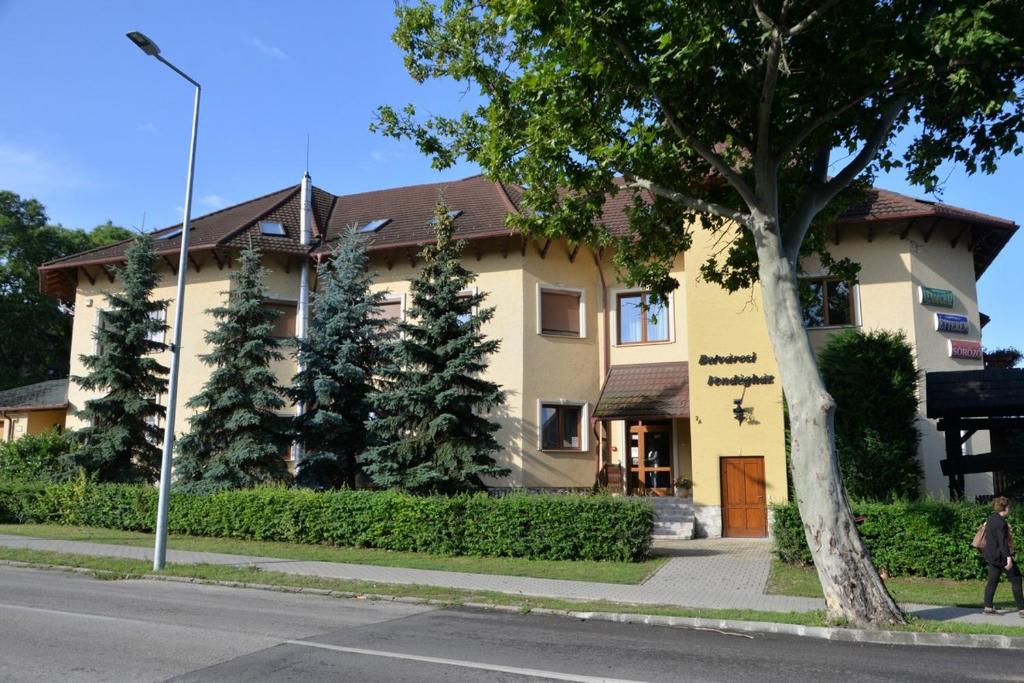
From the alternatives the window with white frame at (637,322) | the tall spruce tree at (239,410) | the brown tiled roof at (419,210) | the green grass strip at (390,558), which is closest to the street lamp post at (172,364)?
the green grass strip at (390,558)

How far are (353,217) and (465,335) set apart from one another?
35.9 ft

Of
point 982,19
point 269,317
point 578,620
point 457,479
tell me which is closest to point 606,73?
point 982,19

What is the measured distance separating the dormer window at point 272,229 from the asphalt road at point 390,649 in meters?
16.7

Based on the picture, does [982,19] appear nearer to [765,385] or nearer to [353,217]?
[765,385]

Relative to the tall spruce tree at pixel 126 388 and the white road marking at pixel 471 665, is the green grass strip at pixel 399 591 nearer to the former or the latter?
the white road marking at pixel 471 665

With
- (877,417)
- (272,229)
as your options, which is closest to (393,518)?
(877,417)

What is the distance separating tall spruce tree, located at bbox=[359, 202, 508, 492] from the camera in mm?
18875

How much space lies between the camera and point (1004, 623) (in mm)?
10305

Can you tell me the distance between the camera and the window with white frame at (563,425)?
897 inches

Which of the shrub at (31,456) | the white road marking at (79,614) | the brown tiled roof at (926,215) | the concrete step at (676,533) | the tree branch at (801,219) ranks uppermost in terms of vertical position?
the brown tiled roof at (926,215)

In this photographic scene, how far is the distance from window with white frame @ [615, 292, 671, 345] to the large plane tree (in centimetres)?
850

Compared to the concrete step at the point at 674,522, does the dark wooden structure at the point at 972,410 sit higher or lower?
higher

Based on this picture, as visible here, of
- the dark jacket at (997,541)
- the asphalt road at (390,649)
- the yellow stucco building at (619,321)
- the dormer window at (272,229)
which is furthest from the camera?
the dormer window at (272,229)

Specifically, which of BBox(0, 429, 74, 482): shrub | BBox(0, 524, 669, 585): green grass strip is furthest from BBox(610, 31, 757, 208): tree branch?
BBox(0, 429, 74, 482): shrub
